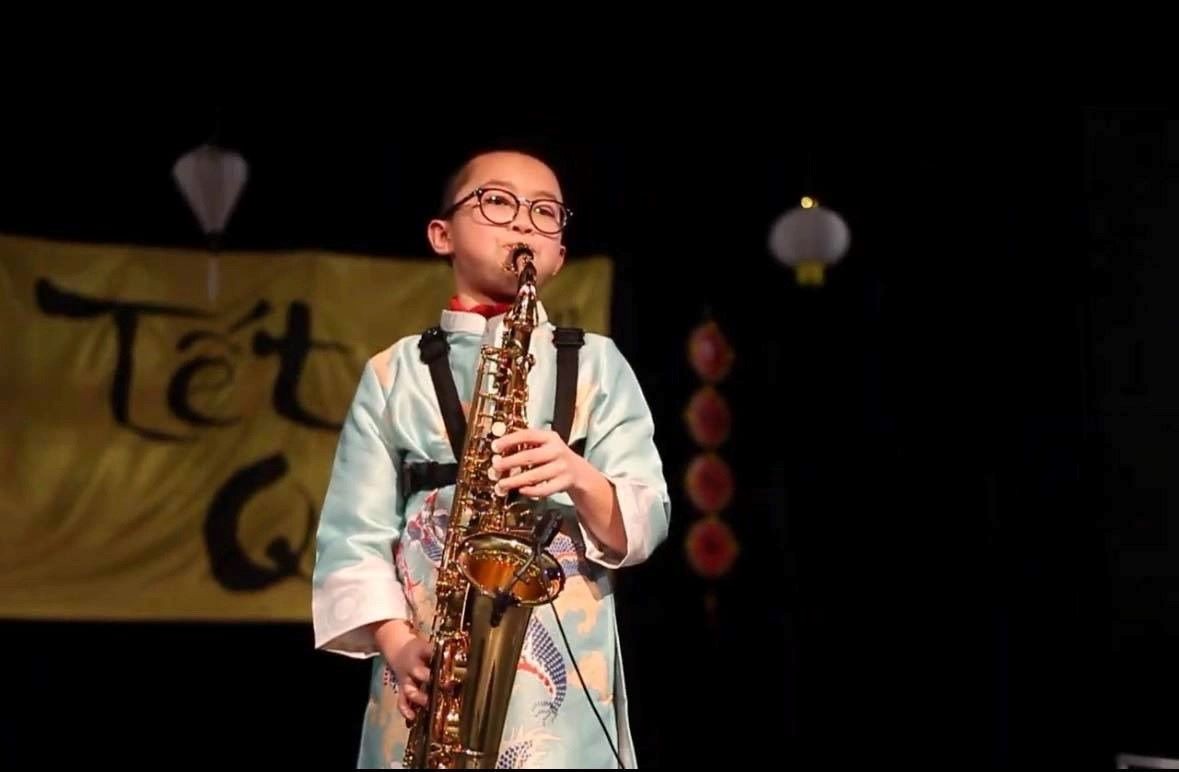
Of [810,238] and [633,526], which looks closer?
[633,526]

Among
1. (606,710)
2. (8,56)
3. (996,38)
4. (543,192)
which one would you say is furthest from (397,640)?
(8,56)

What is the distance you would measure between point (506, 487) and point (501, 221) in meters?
0.42

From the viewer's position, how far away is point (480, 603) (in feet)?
5.65

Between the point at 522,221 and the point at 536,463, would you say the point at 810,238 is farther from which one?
the point at 536,463

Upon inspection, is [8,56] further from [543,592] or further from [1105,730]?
[1105,730]

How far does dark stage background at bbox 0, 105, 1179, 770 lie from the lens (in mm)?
3076

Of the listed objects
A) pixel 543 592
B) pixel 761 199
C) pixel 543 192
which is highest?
pixel 761 199

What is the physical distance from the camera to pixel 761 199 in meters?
3.60

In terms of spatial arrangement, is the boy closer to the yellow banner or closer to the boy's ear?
the boy's ear

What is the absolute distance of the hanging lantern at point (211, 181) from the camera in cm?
336

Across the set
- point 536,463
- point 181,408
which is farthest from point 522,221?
point 181,408

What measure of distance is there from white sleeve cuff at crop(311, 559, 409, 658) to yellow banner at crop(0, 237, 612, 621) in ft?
5.79

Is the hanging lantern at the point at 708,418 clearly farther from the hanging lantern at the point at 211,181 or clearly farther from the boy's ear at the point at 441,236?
the boy's ear at the point at 441,236

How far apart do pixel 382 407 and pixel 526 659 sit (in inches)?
14.9
